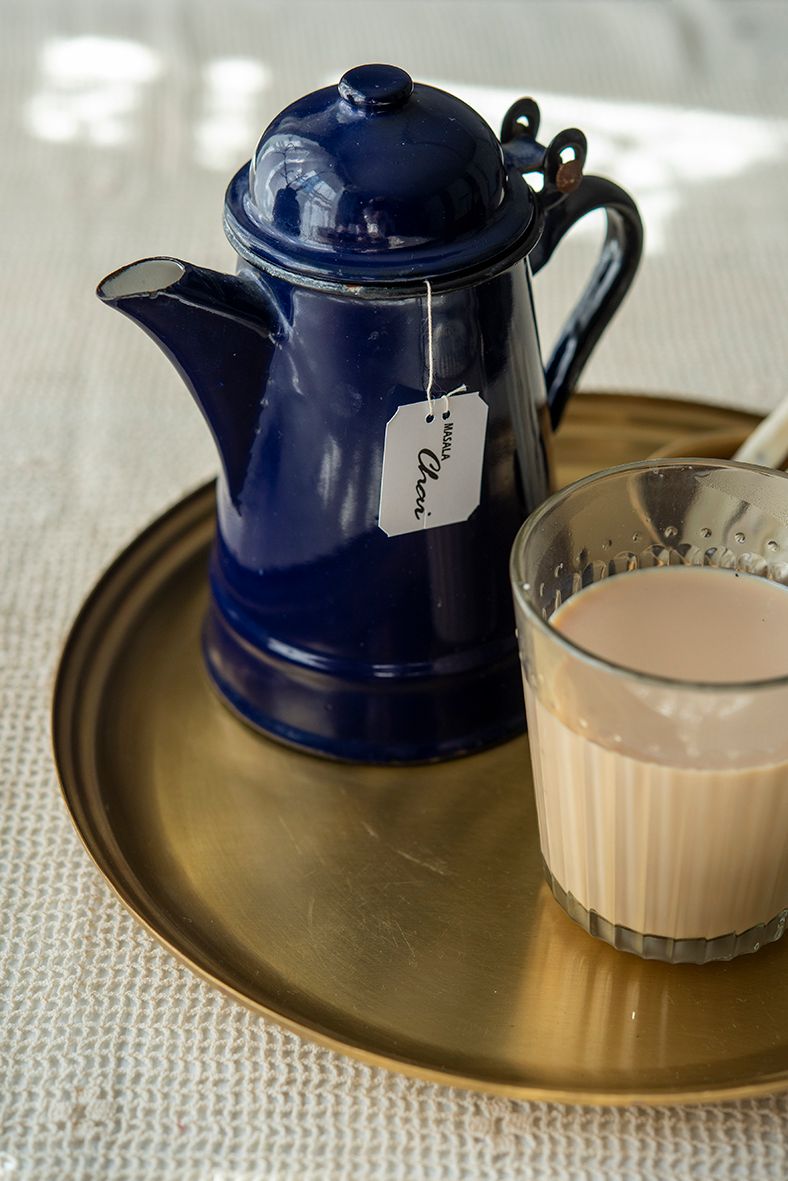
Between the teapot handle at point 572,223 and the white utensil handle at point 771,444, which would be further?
the white utensil handle at point 771,444

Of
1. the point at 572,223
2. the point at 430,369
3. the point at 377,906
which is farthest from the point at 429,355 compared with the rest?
the point at 377,906

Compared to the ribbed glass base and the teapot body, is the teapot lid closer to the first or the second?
the teapot body

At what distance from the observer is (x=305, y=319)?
0.54m

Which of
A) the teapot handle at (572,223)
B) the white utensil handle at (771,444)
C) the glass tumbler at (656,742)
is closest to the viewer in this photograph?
the glass tumbler at (656,742)

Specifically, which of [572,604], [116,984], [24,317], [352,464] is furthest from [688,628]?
[24,317]

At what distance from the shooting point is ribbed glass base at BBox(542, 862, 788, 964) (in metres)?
0.55

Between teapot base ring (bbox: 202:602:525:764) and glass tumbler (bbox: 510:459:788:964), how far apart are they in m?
0.08

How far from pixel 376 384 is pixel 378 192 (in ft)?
0.26

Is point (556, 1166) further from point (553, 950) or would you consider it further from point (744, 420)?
point (744, 420)

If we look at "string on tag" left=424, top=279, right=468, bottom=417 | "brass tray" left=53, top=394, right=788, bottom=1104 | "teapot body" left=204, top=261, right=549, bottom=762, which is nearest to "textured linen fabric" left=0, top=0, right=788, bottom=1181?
"brass tray" left=53, top=394, right=788, bottom=1104

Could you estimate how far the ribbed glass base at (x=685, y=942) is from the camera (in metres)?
0.55

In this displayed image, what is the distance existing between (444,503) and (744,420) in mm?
347

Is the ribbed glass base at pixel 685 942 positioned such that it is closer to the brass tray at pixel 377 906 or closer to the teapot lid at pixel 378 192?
the brass tray at pixel 377 906

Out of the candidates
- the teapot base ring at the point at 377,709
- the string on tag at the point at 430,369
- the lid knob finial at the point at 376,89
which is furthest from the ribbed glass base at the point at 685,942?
the lid knob finial at the point at 376,89
